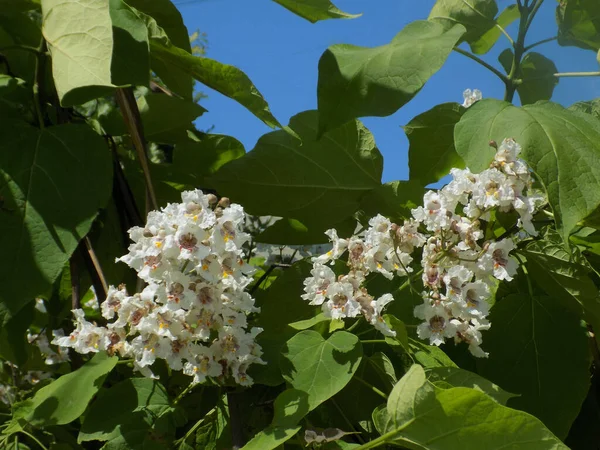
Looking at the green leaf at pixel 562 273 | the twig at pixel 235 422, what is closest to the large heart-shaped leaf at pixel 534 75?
the green leaf at pixel 562 273

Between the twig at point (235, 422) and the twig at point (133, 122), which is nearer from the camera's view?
the twig at point (235, 422)

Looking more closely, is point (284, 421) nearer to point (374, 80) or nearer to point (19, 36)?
point (374, 80)

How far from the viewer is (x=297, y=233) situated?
749 millimetres

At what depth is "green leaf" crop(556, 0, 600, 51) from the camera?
830 millimetres

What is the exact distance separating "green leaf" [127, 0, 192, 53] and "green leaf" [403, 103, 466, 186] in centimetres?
26

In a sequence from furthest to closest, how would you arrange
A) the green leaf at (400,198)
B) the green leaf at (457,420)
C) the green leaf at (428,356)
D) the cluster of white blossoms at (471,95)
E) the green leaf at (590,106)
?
the cluster of white blossoms at (471,95) < the green leaf at (590,106) < the green leaf at (400,198) < the green leaf at (428,356) < the green leaf at (457,420)

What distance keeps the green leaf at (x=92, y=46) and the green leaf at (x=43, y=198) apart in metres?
0.06

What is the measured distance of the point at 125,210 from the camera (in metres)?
0.76

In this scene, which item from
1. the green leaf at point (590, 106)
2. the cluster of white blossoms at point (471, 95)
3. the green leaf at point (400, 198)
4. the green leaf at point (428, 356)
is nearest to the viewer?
the green leaf at point (428, 356)

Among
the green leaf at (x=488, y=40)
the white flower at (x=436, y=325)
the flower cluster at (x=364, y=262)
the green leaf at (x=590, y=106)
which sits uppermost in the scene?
the green leaf at (x=488, y=40)

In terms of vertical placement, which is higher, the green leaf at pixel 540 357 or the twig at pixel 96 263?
the twig at pixel 96 263

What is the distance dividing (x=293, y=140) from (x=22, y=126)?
0.25 metres

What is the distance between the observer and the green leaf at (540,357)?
58 centimetres

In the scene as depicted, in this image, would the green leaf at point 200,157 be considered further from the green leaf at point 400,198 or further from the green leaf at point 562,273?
the green leaf at point 562,273
